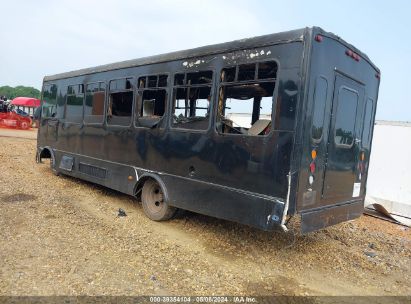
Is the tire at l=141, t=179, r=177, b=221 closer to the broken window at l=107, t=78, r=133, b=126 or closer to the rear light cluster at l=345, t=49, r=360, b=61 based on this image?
Answer: the broken window at l=107, t=78, r=133, b=126

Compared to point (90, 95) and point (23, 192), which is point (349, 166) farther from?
point (23, 192)

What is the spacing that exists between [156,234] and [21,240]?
6.10 ft

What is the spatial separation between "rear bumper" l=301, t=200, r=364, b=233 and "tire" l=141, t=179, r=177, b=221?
7.89 feet

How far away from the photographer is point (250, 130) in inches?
194

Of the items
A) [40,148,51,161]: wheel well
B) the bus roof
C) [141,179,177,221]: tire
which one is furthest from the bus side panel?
[40,148,51,161]: wheel well

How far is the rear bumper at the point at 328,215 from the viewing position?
4.56 meters

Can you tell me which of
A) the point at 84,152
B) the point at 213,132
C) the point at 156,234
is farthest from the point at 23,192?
the point at 213,132

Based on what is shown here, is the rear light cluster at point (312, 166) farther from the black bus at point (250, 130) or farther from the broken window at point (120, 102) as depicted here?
the broken window at point (120, 102)

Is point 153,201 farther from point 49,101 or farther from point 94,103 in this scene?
point 49,101

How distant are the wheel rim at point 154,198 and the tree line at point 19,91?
86857 mm

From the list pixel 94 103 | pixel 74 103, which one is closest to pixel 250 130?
pixel 94 103

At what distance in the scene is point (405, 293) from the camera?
450cm

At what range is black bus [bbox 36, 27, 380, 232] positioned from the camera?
4.34 m

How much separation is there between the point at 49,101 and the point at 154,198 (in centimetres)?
531
